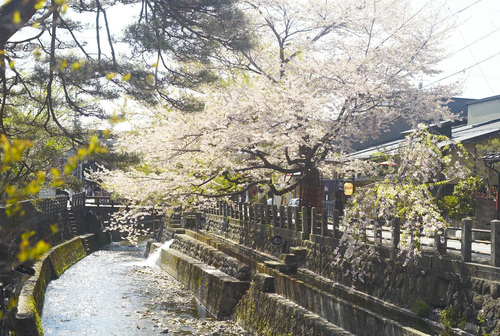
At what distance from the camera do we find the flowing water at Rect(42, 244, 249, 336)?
15.8 meters

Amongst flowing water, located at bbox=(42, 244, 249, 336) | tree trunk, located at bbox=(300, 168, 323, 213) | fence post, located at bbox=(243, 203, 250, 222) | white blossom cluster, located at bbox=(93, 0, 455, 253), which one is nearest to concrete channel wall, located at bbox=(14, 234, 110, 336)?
flowing water, located at bbox=(42, 244, 249, 336)

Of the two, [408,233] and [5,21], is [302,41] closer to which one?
[408,233]

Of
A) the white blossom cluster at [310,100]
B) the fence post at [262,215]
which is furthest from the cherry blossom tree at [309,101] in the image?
the fence post at [262,215]

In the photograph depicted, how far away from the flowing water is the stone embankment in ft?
2.89

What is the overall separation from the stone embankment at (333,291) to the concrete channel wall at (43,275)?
5.54 m

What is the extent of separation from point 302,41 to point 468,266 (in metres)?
12.2

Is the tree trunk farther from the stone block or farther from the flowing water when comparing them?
the flowing water

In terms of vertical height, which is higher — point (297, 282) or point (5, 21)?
point (5, 21)

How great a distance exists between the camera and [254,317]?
15.6 m

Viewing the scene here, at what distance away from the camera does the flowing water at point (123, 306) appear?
624 inches

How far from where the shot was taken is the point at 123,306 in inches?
752

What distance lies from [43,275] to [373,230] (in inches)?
521

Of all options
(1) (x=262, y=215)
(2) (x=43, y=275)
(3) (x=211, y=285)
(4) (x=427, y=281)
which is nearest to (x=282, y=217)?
(1) (x=262, y=215)

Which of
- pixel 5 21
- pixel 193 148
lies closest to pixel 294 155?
pixel 193 148
